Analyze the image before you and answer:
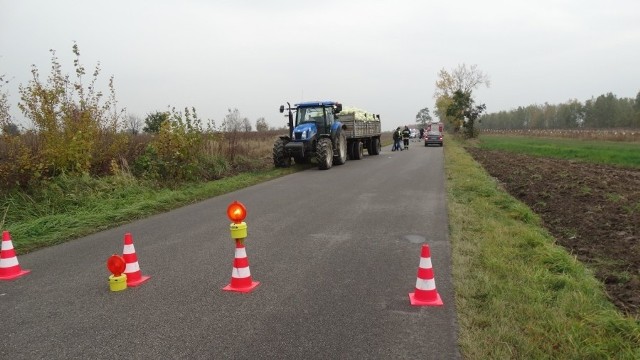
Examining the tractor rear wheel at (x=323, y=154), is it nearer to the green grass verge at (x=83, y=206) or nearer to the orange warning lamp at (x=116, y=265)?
the green grass verge at (x=83, y=206)

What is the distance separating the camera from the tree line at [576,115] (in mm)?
93725

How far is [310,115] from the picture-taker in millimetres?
18250

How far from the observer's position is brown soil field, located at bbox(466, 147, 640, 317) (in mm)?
5188

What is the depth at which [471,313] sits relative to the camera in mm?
3977

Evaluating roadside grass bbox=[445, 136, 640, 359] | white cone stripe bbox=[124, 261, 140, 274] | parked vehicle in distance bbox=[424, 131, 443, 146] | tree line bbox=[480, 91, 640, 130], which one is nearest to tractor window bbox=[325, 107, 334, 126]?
roadside grass bbox=[445, 136, 640, 359]

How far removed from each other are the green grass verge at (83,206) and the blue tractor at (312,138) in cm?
465

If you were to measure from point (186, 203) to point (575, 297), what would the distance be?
8.38 metres

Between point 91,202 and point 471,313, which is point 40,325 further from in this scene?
point 91,202

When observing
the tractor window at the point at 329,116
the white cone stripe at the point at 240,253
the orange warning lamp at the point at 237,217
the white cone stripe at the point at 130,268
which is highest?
the tractor window at the point at 329,116

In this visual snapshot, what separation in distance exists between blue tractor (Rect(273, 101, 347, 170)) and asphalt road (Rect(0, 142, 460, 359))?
8.48m

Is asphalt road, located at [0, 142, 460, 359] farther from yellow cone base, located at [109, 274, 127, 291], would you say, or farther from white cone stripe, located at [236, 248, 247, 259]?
white cone stripe, located at [236, 248, 247, 259]

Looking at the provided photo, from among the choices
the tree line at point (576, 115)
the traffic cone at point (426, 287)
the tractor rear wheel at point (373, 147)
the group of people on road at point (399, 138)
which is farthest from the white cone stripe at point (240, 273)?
the tree line at point (576, 115)

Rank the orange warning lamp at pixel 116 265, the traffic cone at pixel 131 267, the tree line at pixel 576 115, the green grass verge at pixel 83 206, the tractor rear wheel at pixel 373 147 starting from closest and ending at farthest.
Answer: the orange warning lamp at pixel 116 265 < the traffic cone at pixel 131 267 < the green grass verge at pixel 83 206 < the tractor rear wheel at pixel 373 147 < the tree line at pixel 576 115

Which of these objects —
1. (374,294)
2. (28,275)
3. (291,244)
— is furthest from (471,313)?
(28,275)
